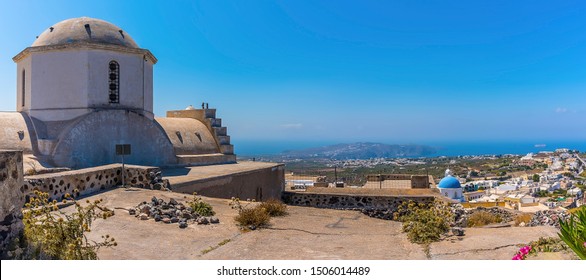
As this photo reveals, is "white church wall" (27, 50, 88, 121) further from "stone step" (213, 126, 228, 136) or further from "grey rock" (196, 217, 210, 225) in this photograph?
A: "grey rock" (196, 217, 210, 225)

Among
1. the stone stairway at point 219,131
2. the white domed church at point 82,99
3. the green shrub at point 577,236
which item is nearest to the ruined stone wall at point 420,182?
the stone stairway at point 219,131

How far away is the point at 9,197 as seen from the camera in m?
4.31

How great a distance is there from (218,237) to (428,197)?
905cm

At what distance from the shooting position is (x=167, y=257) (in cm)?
495

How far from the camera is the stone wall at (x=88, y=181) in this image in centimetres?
770

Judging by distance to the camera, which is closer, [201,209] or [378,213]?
[201,209]

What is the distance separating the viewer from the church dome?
14633 millimetres

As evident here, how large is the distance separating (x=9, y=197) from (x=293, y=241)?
3195 mm

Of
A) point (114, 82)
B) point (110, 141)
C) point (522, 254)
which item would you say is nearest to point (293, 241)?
point (522, 254)

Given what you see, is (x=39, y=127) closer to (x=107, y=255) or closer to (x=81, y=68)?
(x=81, y=68)

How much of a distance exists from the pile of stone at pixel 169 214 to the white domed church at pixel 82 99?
7533mm

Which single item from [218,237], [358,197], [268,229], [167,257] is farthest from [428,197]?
[167,257]

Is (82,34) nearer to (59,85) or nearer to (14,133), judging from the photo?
(59,85)

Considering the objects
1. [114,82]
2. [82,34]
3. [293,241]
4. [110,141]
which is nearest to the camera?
[293,241]
